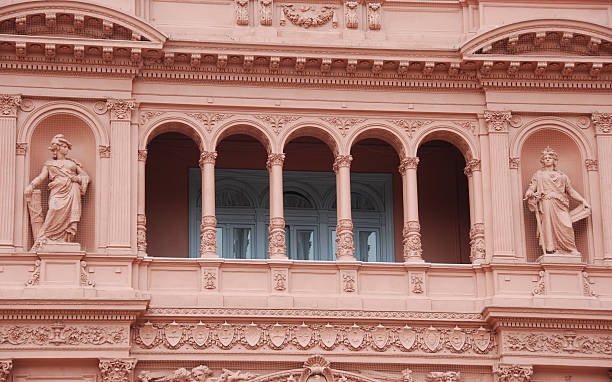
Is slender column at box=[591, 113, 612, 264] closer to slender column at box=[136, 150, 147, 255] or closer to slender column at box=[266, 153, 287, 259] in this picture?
slender column at box=[266, 153, 287, 259]

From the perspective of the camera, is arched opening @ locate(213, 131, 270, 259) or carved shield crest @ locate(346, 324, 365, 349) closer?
carved shield crest @ locate(346, 324, 365, 349)

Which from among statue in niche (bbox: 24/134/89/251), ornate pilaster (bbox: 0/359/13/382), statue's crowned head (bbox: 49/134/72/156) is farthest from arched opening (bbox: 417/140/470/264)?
ornate pilaster (bbox: 0/359/13/382)

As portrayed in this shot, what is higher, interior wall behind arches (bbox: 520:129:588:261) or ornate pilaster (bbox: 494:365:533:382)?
interior wall behind arches (bbox: 520:129:588:261)

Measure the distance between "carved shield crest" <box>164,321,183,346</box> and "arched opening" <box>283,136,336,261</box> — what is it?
386 centimetres

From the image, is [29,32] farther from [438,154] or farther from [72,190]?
[438,154]

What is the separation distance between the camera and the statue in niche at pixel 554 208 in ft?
102

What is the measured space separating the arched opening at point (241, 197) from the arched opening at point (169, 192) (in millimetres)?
642

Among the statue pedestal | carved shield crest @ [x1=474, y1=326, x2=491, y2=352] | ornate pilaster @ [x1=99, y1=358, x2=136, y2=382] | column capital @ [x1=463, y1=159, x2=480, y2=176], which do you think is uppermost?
column capital @ [x1=463, y1=159, x2=480, y2=176]

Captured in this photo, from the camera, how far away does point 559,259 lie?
30.8m

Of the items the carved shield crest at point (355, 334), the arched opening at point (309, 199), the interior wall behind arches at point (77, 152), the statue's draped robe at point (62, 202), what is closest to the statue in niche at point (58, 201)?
the statue's draped robe at point (62, 202)

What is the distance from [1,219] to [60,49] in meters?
3.50

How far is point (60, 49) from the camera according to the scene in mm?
30797

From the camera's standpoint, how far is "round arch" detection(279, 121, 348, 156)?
31.5 meters

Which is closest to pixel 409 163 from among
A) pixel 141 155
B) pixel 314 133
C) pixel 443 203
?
pixel 314 133
